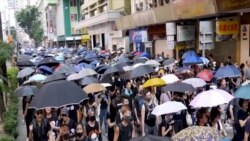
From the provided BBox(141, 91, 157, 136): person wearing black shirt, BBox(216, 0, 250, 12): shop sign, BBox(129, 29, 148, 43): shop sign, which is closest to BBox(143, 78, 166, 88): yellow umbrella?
BBox(141, 91, 157, 136): person wearing black shirt

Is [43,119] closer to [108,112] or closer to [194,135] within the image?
[108,112]

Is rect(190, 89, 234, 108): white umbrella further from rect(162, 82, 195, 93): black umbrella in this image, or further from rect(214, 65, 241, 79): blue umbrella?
rect(214, 65, 241, 79): blue umbrella

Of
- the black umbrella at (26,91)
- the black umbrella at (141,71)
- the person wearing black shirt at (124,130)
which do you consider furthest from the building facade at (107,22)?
the person wearing black shirt at (124,130)

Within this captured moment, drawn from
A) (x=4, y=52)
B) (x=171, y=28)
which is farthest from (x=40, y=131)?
(x=171, y=28)

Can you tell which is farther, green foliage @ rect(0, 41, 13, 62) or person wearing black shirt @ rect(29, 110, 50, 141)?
green foliage @ rect(0, 41, 13, 62)

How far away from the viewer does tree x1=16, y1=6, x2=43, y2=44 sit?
297 feet

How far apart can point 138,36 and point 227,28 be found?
51.3 ft

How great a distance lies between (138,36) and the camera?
34781 mm

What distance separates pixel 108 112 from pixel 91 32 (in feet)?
154

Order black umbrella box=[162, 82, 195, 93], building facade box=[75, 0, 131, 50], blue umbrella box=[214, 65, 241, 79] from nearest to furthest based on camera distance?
black umbrella box=[162, 82, 195, 93]
blue umbrella box=[214, 65, 241, 79]
building facade box=[75, 0, 131, 50]

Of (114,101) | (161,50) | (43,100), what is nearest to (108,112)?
(114,101)

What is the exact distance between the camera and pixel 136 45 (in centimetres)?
3662

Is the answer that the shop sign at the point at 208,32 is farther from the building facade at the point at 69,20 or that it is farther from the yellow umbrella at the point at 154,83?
the building facade at the point at 69,20

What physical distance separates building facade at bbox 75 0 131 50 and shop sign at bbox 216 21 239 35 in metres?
21.0
